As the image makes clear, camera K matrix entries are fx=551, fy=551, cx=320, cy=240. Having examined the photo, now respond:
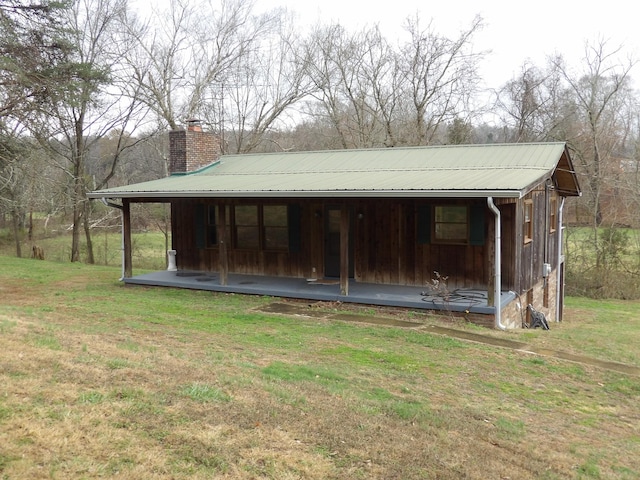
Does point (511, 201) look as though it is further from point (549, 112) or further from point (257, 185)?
point (549, 112)

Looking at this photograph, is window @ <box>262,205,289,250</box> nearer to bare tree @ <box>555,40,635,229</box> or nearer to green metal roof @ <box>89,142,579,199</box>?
green metal roof @ <box>89,142,579,199</box>

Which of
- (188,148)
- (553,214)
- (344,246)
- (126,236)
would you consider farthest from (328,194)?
(553,214)

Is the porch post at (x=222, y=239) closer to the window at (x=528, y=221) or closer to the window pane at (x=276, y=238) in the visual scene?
the window pane at (x=276, y=238)

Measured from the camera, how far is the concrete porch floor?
9.84 meters

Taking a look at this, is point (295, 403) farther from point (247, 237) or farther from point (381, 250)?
point (247, 237)

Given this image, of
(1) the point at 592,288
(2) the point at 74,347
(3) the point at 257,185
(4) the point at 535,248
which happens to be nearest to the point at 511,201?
(4) the point at 535,248

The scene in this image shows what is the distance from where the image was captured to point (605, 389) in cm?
657

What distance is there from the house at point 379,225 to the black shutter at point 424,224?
24mm

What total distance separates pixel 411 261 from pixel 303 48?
19370 mm

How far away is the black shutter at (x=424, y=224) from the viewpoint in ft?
36.4

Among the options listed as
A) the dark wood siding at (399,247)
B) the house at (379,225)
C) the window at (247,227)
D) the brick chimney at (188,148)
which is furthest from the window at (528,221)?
the brick chimney at (188,148)

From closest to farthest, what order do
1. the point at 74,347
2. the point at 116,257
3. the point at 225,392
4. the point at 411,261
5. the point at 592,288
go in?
1. the point at 225,392
2. the point at 74,347
3. the point at 411,261
4. the point at 592,288
5. the point at 116,257

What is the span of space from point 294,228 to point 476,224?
405 centimetres

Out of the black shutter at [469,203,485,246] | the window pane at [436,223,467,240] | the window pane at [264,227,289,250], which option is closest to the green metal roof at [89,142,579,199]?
the black shutter at [469,203,485,246]
